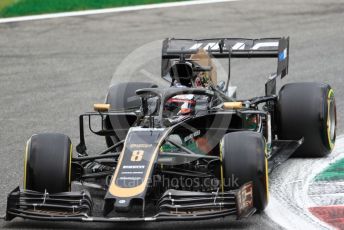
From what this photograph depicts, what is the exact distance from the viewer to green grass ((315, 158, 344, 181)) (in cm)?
988

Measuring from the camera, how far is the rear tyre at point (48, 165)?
28.5 feet

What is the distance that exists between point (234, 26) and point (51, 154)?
9.85 m

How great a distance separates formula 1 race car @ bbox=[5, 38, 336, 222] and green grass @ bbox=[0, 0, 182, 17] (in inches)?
350

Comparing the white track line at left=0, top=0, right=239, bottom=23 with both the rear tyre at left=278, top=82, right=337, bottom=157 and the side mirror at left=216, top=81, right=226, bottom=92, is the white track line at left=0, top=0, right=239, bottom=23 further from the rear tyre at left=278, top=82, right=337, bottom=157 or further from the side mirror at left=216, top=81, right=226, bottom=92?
the rear tyre at left=278, top=82, right=337, bottom=157

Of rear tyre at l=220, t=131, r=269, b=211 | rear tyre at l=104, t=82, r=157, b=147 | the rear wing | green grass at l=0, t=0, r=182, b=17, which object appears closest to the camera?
rear tyre at l=220, t=131, r=269, b=211

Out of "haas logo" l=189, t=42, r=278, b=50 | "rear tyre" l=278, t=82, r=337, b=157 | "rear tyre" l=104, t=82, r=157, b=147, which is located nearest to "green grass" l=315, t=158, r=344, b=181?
"rear tyre" l=278, t=82, r=337, b=157

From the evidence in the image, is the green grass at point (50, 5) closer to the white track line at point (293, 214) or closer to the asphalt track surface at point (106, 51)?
the asphalt track surface at point (106, 51)

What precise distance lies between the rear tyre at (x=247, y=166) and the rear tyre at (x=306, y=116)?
2029 millimetres

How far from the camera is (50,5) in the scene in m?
19.8

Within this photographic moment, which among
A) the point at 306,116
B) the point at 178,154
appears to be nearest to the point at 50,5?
the point at 306,116

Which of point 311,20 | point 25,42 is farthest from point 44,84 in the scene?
point 311,20

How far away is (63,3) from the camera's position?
19.8 meters

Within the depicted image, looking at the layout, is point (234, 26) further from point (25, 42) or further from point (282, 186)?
point (282, 186)

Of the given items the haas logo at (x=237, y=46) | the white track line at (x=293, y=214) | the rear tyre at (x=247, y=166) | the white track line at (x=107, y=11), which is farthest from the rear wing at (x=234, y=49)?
the white track line at (x=107, y=11)
